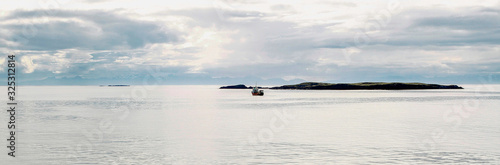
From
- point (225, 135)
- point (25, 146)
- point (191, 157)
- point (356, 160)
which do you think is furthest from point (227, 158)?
point (25, 146)

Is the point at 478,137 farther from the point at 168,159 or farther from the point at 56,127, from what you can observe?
the point at 56,127

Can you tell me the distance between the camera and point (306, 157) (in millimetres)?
30156

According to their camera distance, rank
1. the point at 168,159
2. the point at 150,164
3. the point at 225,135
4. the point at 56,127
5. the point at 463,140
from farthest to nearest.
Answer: the point at 56,127 < the point at 225,135 < the point at 463,140 < the point at 168,159 < the point at 150,164

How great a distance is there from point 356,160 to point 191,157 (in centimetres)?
1177

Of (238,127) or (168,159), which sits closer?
(168,159)

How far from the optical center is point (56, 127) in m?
49.7

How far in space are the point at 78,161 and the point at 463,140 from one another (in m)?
33.0

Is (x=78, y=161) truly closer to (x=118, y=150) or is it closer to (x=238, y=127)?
(x=118, y=150)

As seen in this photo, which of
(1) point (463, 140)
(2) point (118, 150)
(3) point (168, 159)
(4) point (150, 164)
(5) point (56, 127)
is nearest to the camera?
(4) point (150, 164)

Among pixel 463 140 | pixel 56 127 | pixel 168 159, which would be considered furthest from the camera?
pixel 56 127

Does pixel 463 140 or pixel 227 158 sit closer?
pixel 227 158

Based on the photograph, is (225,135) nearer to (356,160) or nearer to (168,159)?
(168,159)

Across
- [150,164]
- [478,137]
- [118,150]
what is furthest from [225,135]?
[478,137]

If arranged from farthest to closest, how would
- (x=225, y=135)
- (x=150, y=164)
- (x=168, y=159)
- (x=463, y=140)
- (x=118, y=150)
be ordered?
(x=225, y=135) < (x=463, y=140) < (x=118, y=150) < (x=168, y=159) < (x=150, y=164)
